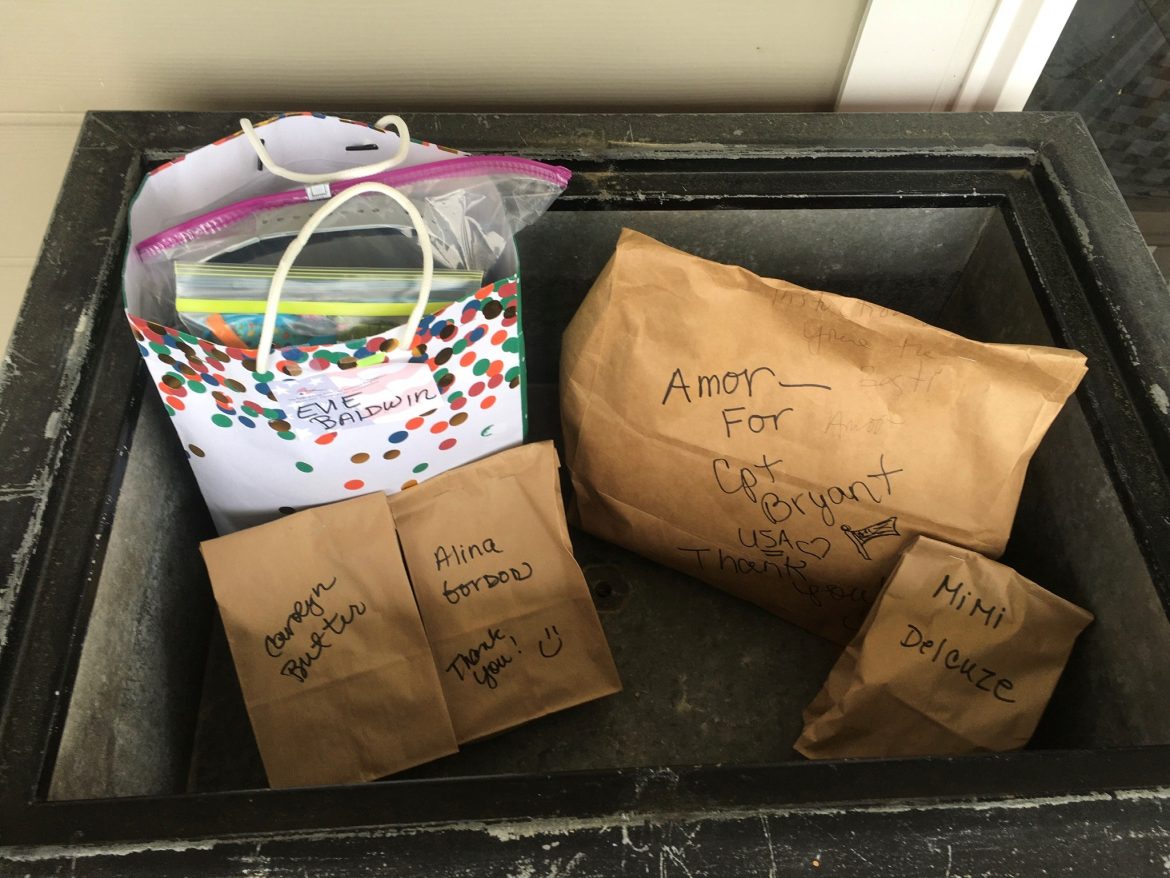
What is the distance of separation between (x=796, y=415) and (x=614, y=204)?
27 centimetres

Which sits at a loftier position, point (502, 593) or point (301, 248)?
point (301, 248)

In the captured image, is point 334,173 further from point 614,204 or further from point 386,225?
point 614,204

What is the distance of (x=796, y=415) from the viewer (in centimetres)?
75

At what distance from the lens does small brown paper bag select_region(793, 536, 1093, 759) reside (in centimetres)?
74

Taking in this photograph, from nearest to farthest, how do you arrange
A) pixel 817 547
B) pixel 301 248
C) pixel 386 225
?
pixel 301 248, pixel 386 225, pixel 817 547

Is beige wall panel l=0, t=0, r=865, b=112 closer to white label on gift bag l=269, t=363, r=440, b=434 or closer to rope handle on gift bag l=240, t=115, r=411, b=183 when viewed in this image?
rope handle on gift bag l=240, t=115, r=411, b=183

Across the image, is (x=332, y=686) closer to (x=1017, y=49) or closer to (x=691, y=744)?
(x=691, y=744)

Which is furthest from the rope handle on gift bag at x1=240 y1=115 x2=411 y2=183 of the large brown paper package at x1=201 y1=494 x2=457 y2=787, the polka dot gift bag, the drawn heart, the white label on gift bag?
the drawn heart

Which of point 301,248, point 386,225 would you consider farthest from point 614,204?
point 301,248

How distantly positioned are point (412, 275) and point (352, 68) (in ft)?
1.06

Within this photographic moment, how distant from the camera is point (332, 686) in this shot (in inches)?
30.2

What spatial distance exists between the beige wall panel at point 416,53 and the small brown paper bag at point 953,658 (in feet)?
1.69

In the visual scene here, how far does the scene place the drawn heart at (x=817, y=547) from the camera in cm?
81

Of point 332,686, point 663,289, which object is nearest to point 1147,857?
point 663,289
